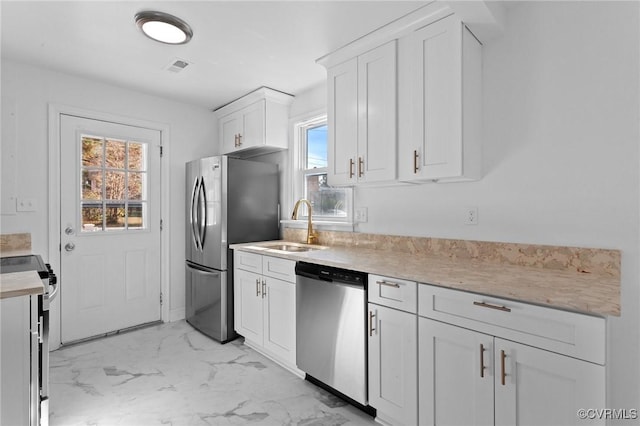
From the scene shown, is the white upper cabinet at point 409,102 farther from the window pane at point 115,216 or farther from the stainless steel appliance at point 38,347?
the window pane at point 115,216

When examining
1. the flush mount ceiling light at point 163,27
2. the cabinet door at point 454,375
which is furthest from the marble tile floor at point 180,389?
the flush mount ceiling light at point 163,27

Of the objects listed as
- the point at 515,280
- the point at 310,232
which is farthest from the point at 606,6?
the point at 310,232

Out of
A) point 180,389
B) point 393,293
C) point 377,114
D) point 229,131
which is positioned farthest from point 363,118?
point 180,389

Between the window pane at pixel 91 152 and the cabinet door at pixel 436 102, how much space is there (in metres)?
2.95

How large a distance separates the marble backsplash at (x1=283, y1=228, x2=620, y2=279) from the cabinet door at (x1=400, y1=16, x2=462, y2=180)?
528 mm

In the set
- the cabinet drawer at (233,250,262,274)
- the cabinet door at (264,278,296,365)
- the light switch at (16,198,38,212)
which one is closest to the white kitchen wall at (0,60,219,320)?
the light switch at (16,198,38,212)

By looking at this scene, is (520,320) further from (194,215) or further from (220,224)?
(194,215)

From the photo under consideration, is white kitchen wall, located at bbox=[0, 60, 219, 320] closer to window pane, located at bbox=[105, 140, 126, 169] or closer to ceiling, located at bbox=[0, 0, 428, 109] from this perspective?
ceiling, located at bbox=[0, 0, 428, 109]

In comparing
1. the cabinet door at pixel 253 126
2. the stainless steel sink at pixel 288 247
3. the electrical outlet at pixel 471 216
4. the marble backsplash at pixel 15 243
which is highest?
the cabinet door at pixel 253 126

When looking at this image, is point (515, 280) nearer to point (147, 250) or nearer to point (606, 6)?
point (606, 6)

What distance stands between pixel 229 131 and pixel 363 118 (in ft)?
6.60

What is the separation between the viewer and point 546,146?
5.91 feet

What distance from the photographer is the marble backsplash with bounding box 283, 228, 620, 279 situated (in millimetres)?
1625

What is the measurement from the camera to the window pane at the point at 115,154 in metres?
3.21
